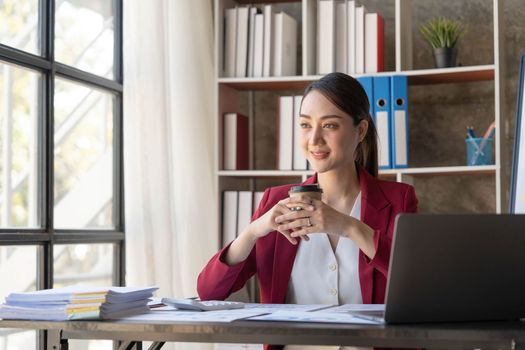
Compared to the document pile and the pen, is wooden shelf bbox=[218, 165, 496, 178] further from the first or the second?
the document pile

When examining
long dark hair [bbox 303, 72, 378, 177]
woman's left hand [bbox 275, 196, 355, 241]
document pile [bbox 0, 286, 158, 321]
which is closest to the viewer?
document pile [bbox 0, 286, 158, 321]

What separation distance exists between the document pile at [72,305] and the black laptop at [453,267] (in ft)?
1.81

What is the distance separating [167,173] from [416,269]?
2028 mm

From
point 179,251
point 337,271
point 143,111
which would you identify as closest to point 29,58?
point 143,111

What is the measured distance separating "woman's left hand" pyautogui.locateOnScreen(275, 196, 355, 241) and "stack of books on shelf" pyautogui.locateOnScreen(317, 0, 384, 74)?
171 cm

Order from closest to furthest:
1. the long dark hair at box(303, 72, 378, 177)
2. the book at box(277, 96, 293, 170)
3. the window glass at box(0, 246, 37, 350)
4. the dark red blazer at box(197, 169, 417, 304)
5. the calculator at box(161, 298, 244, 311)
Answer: the calculator at box(161, 298, 244, 311) < the dark red blazer at box(197, 169, 417, 304) < the long dark hair at box(303, 72, 378, 177) < the window glass at box(0, 246, 37, 350) < the book at box(277, 96, 293, 170)

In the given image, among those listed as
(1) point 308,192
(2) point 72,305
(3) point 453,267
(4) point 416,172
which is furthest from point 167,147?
(3) point 453,267

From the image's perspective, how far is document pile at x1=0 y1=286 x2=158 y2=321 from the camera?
1.59 meters

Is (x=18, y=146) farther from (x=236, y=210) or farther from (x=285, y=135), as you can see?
(x=285, y=135)

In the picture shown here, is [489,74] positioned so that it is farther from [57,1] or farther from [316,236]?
[57,1]

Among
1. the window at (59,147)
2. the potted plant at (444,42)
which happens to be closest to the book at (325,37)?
the potted plant at (444,42)

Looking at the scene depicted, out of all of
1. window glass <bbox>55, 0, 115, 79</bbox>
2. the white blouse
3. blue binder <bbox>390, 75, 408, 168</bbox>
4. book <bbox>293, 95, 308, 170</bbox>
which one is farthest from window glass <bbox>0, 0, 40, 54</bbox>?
blue binder <bbox>390, 75, 408, 168</bbox>

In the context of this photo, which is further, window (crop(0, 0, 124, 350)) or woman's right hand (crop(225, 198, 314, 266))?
window (crop(0, 0, 124, 350))

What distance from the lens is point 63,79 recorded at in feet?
10.1
